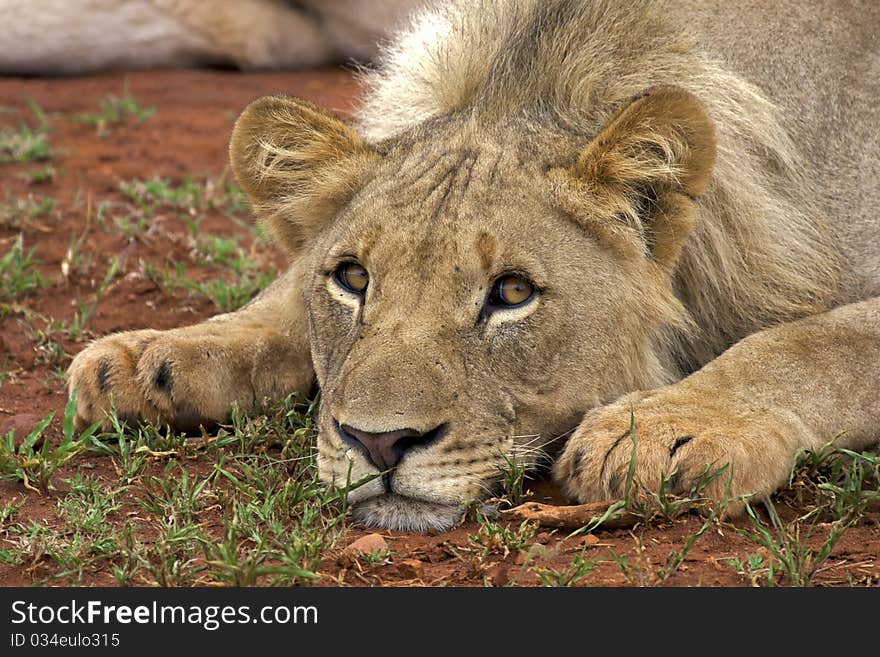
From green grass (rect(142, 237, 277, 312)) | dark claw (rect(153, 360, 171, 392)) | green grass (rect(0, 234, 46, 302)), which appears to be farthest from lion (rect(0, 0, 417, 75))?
dark claw (rect(153, 360, 171, 392))

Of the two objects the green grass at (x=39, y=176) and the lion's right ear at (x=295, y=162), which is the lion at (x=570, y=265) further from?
the green grass at (x=39, y=176)

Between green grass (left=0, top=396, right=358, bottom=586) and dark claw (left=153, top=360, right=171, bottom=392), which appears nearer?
green grass (left=0, top=396, right=358, bottom=586)

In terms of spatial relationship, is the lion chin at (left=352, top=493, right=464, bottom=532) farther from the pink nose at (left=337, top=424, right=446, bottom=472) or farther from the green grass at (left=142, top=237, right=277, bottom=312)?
the green grass at (left=142, top=237, right=277, bottom=312)

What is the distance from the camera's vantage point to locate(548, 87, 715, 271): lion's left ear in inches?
150

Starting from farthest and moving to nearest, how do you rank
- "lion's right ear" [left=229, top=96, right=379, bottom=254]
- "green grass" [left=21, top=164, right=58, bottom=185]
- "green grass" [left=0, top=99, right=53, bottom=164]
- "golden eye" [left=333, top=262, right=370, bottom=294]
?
"green grass" [left=0, top=99, right=53, bottom=164]
"green grass" [left=21, top=164, right=58, bottom=185]
"lion's right ear" [left=229, top=96, right=379, bottom=254]
"golden eye" [left=333, top=262, right=370, bottom=294]

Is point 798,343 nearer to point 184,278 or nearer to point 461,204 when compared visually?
point 461,204

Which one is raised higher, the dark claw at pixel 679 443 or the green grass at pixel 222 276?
the green grass at pixel 222 276

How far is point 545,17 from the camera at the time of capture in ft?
14.3

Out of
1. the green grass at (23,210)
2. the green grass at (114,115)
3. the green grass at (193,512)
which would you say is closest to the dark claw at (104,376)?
the green grass at (193,512)

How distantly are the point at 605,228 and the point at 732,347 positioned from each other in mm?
571

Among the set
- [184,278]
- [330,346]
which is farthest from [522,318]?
[184,278]

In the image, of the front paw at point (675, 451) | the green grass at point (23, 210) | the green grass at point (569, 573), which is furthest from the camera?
the green grass at point (23, 210)

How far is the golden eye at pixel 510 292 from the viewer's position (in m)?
3.78

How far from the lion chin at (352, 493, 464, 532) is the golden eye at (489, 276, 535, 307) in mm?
579
